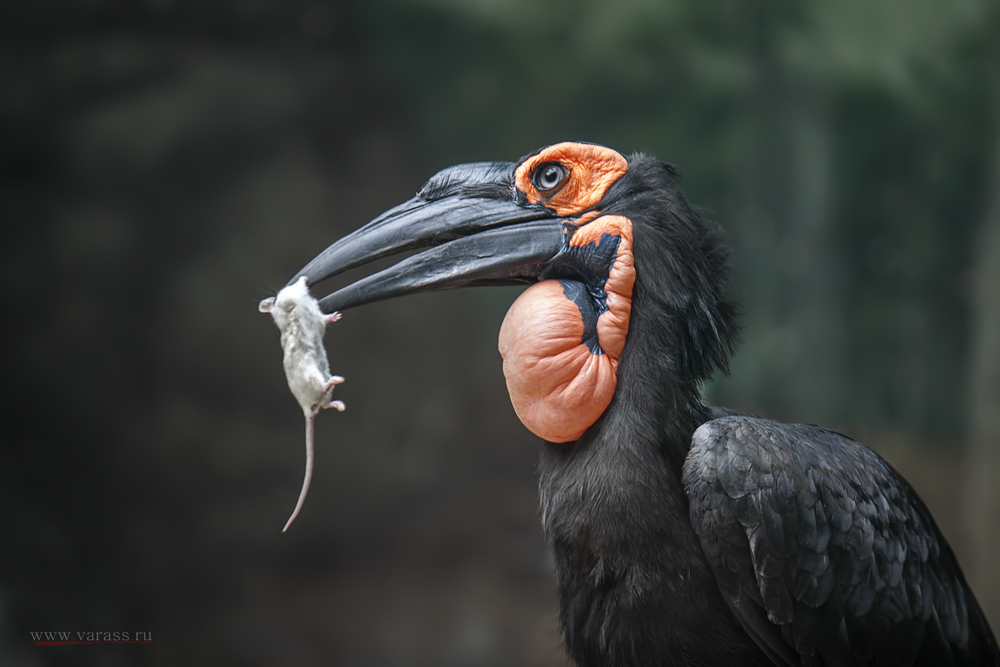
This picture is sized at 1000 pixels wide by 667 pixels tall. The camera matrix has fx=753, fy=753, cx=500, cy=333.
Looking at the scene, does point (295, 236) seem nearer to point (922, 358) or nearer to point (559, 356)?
point (559, 356)

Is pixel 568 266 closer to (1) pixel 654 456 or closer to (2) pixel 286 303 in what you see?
(1) pixel 654 456

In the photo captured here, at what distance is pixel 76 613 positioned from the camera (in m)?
3.49

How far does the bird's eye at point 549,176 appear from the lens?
5.87 feet

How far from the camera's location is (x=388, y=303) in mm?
4094

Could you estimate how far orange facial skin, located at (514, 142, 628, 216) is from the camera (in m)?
1.76

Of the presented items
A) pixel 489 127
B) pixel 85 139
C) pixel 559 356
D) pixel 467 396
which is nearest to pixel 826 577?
pixel 559 356

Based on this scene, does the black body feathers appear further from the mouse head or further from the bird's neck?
the mouse head

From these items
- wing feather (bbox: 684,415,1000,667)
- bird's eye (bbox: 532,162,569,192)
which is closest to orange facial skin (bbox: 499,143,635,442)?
bird's eye (bbox: 532,162,569,192)

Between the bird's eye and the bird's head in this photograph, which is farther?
the bird's eye

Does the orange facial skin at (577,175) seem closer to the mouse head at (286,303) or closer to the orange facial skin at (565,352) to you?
the orange facial skin at (565,352)

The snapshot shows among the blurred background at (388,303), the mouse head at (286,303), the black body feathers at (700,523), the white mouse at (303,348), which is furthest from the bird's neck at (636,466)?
the blurred background at (388,303)

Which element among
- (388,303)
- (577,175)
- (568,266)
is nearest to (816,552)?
(568,266)

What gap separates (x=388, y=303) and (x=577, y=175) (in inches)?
96.7

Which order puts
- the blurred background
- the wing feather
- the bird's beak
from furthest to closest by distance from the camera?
the blurred background → the bird's beak → the wing feather
